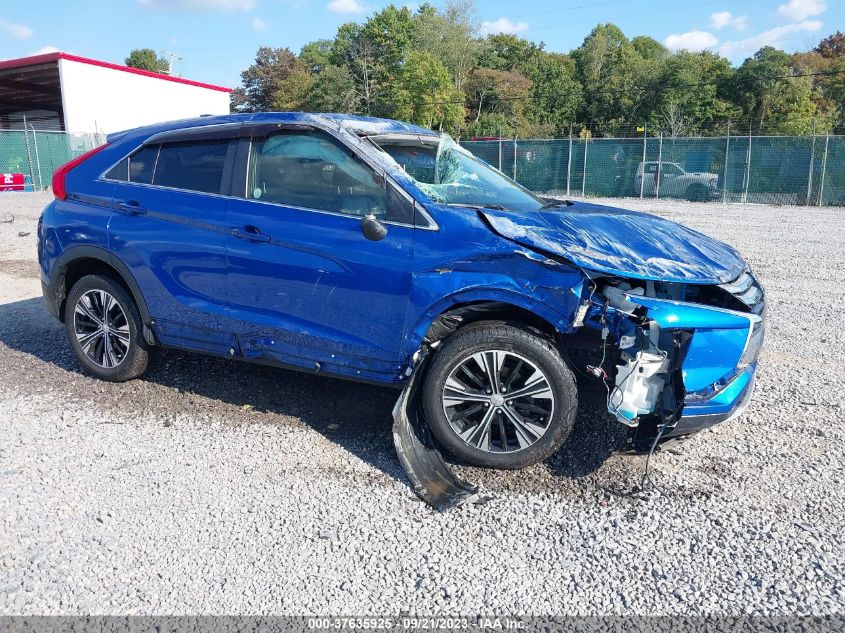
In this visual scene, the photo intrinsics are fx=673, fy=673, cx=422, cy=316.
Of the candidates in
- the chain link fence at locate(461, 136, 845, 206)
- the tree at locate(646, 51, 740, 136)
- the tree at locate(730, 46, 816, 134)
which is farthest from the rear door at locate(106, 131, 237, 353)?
the tree at locate(646, 51, 740, 136)

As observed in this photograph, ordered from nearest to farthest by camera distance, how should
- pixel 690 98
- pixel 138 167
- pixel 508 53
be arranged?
pixel 138 167 < pixel 690 98 < pixel 508 53

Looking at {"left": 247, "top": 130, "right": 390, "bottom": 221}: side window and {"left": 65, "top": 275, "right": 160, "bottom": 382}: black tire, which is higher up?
{"left": 247, "top": 130, "right": 390, "bottom": 221}: side window

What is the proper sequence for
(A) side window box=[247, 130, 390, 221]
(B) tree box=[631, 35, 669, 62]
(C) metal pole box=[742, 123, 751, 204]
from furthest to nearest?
(B) tree box=[631, 35, 669, 62], (C) metal pole box=[742, 123, 751, 204], (A) side window box=[247, 130, 390, 221]

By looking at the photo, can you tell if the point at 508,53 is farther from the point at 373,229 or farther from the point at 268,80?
the point at 373,229

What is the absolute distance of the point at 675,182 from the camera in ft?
77.6

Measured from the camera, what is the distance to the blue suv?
3566mm

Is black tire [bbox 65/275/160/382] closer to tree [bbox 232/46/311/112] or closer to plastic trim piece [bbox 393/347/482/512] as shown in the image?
plastic trim piece [bbox 393/347/482/512]

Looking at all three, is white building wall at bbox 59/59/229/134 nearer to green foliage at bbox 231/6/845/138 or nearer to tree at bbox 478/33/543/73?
green foliage at bbox 231/6/845/138

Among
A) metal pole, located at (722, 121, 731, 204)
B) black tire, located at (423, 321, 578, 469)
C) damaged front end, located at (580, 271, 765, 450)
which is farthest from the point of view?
metal pole, located at (722, 121, 731, 204)

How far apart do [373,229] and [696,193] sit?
72.2ft

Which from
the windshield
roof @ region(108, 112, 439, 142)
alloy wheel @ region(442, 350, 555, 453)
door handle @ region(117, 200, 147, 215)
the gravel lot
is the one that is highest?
roof @ region(108, 112, 439, 142)

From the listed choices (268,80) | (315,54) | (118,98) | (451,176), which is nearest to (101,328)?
(451,176)

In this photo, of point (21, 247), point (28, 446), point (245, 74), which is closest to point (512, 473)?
point (28, 446)

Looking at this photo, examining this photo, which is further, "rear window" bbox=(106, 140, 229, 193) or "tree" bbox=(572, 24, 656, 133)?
"tree" bbox=(572, 24, 656, 133)
